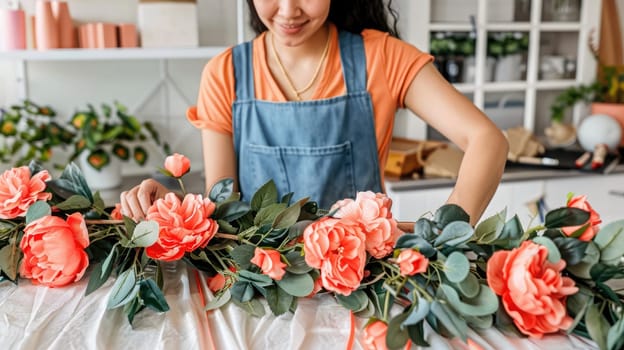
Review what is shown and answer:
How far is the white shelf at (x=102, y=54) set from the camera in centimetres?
232

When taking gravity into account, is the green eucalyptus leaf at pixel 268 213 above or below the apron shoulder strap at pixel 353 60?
below

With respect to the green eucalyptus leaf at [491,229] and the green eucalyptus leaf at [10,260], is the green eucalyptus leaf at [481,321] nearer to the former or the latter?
the green eucalyptus leaf at [491,229]

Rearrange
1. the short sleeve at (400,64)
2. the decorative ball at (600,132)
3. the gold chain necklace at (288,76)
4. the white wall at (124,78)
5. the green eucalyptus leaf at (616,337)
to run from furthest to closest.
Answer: the decorative ball at (600,132) < the white wall at (124,78) < the gold chain necklace at (288,76) < the short sleeve at (400,64) < the green eucalyptus leaf at (616,337)

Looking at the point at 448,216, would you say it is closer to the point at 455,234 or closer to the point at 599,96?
the point at 455,234

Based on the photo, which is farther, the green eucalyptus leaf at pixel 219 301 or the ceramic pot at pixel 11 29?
the ceramic pot at pixel 11 29

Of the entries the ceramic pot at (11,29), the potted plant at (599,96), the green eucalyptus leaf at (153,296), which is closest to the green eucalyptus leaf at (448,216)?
the green eucalyptus leaf at (153,296)

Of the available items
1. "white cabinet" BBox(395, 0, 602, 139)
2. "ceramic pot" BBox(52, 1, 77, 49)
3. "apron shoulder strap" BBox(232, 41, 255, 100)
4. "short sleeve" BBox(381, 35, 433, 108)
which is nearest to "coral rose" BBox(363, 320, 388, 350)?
"short sleeve" BBox(381, 35, 433, 108)

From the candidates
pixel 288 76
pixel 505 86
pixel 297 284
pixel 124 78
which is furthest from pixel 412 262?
pixel 505 86

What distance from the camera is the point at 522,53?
313 cm

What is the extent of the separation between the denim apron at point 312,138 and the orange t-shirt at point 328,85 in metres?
0.01

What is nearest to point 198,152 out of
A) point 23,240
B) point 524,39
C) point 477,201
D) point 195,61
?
point 195,61

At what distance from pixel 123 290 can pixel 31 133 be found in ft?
6.05

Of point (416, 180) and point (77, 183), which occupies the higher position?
point (77, 183)

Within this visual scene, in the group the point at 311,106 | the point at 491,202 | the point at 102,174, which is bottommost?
the point at 491,202
